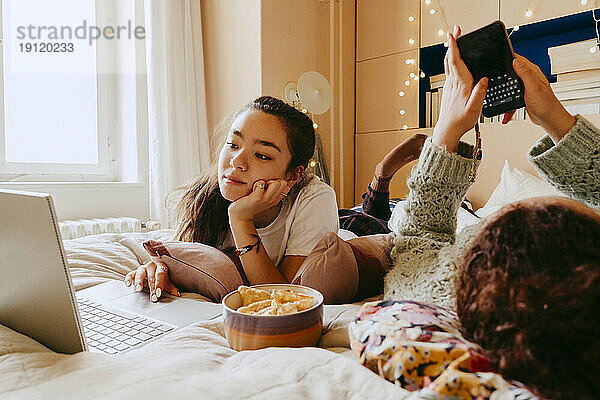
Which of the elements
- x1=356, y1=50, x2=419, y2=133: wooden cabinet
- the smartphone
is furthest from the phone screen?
x1=356, y1=50, x2=419, y2=133: wooden cabinet

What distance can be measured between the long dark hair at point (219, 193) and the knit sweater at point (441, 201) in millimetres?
414

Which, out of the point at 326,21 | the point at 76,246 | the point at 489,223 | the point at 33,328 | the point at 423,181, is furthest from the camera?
the point at 326,21

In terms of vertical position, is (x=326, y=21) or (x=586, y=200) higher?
(x=326, y=21)

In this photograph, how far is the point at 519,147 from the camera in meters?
2.20

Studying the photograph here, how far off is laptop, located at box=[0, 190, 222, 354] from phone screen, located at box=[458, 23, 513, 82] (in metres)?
0.70

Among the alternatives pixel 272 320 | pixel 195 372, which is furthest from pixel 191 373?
pixel 272 320

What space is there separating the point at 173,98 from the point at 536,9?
1.97 m

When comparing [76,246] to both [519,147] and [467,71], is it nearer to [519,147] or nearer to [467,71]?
[467,71]

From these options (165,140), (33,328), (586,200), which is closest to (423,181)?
(586,200)

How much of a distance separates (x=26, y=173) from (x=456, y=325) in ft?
8.42

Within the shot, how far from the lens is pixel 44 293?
592mm

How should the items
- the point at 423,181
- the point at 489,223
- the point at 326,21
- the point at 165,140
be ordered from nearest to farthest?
the point at 489,223 < the point at 423,181 < the point at 165,140 < the point at 326,21

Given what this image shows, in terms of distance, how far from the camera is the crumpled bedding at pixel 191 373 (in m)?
0.42

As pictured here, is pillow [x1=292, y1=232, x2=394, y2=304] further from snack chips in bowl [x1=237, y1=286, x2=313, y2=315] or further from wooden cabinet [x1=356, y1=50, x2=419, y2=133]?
wooden cabinet [x1=356, y1=50, x2=419, y2=133]
